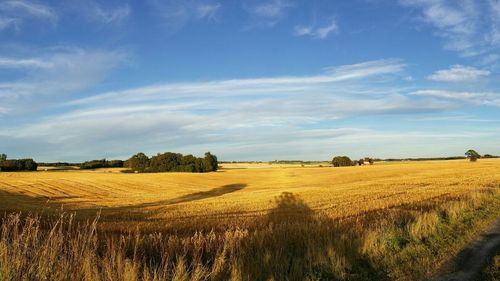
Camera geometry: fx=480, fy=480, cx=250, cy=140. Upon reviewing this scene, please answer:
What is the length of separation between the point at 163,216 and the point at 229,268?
19023mm

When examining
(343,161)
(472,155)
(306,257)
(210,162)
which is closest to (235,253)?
(306,257)

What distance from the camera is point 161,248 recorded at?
10086mm

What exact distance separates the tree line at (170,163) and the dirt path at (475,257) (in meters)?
109

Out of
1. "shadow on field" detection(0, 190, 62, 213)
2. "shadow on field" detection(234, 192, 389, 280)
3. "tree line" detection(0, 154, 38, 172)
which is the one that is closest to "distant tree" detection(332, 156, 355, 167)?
"tree line" detection(0, 154, 38, 172)

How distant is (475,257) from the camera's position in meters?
11.0

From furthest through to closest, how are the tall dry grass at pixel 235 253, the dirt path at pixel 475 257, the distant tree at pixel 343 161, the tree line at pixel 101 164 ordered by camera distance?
the distant tree at pixel 343 161, the tree line at pixel 101 164, the dirt path at pixel 475 257, the tall dry grass at pixel 235 253

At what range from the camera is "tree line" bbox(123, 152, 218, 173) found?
394 feet

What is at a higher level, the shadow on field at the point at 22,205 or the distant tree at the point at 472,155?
the distant tree at the point at 472,155

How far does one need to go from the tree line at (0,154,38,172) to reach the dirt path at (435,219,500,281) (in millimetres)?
93523

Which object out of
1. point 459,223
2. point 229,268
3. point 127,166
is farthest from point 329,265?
point 127,166

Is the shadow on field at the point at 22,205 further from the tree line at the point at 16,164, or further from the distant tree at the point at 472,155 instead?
the distant tree at the point at 472,155

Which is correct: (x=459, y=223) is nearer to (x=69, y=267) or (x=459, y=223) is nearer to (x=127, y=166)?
(x=69, y=267)

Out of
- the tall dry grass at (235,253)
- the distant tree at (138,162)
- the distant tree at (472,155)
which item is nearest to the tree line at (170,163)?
the distant tree at (138,162)

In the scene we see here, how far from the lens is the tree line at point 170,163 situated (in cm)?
12014
